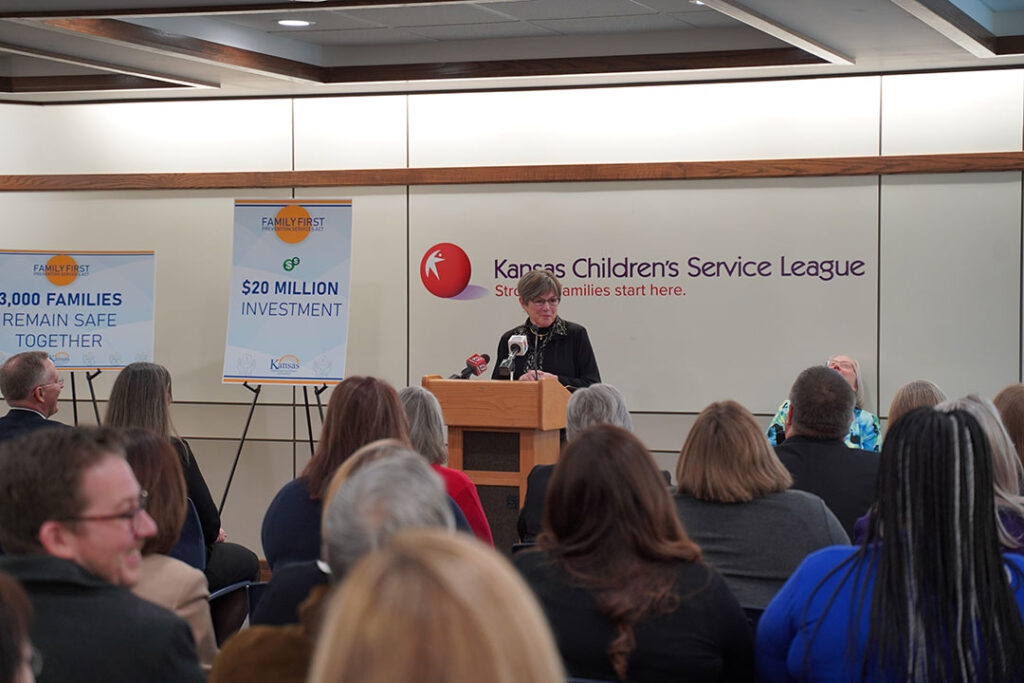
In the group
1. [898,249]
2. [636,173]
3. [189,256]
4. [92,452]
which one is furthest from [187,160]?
[92,452]

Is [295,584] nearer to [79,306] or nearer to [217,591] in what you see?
[217,591]

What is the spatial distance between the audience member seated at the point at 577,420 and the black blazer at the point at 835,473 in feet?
2.24

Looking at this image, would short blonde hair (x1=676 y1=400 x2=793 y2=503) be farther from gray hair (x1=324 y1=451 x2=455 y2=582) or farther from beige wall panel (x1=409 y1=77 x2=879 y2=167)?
beige wall panel (x1=409 y1=77 x2=879 y2=167)

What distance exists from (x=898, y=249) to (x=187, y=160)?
5.03m

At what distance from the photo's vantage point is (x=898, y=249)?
704 centimetres

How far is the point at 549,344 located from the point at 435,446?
6.65 feet

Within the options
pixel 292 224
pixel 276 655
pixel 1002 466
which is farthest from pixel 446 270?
Result: pixel 276 655

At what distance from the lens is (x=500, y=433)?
5.42m

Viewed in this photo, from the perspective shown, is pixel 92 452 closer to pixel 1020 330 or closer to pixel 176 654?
pixel 176 654

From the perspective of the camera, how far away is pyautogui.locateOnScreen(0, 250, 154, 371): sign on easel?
24.3 feet

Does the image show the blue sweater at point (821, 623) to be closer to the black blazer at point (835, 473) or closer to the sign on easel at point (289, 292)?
the black blazer at point (835, 473)

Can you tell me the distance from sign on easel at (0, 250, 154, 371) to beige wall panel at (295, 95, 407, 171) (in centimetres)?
139

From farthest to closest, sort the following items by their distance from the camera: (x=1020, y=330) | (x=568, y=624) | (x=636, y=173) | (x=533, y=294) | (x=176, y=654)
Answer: (x=636, y=173)
(x=1020, y=330)
(x=533, y=294)
(x=568, y=624)
(x=176, y=654)

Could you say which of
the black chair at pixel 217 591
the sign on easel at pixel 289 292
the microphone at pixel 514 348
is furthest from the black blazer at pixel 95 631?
the sign on easel at pixel 289 292
